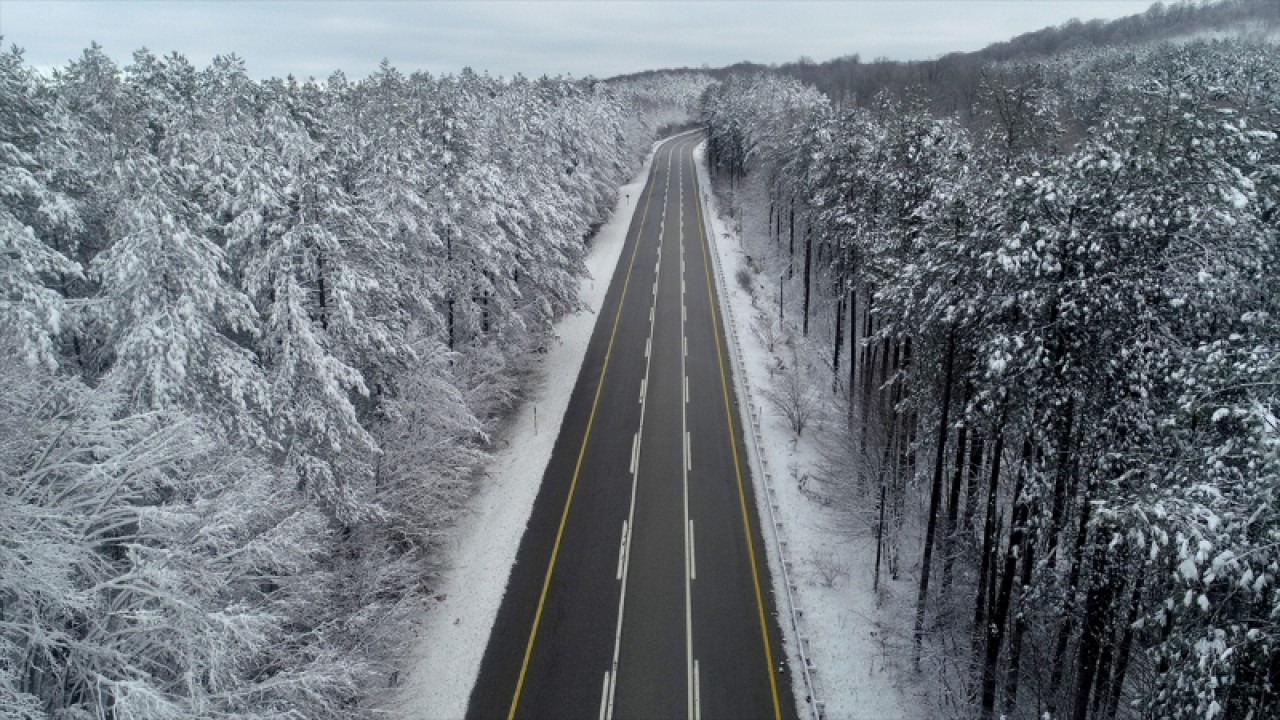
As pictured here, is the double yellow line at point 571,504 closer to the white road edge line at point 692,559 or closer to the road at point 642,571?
the road at point 642,571

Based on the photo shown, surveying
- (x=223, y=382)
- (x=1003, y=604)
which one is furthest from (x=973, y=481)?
(x=223, y=382)

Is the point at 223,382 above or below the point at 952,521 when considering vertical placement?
above

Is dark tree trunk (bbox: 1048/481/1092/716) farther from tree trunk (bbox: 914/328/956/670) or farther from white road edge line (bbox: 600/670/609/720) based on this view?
white road edge line (bbox: 600/670/609/720)

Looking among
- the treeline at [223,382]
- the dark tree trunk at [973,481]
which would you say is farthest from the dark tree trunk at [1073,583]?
the treeline at [223,382]

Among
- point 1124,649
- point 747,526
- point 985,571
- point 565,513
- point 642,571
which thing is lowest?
point 642,571

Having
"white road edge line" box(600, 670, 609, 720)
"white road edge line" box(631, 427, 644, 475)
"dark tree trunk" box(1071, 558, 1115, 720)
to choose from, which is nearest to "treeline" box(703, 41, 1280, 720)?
"dark tree trunk" box(1071, 558, 1115, 720)

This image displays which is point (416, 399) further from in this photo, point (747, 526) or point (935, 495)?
point (935, 495)
